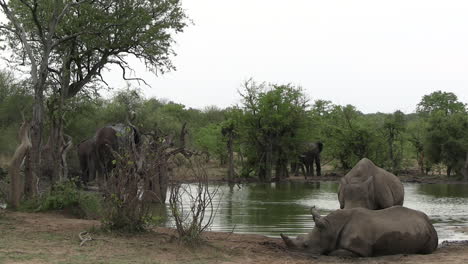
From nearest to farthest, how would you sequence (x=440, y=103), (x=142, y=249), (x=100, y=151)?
(x=142, y=249) < (x=100, y=151) < (x=440, y=103)

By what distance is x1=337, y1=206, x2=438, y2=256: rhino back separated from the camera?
11039 mm

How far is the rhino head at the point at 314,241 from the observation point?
11354 mm

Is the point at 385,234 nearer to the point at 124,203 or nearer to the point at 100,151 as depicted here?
the point at 124,203

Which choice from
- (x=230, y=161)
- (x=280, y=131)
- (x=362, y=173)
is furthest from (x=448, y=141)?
(x=362, y=173)

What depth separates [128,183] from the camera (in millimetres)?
11992

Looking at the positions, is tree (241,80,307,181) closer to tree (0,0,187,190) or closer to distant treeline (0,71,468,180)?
distant treeline (0,71,468,180)

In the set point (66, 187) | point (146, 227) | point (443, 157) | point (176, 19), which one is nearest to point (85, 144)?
point (176, 19)

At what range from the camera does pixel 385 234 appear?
1106 cm

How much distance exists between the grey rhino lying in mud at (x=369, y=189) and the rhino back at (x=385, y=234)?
261 centimetres

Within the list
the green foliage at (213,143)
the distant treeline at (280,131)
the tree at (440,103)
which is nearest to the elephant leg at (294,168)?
the distant treeline at (280,131)

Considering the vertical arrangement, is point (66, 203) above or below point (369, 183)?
below

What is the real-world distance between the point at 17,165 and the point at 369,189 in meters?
Answer: 8.69

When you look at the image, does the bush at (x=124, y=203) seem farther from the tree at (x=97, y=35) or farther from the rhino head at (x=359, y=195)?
the tree at (x=97, y=35)

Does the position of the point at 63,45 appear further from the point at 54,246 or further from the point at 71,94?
the point at 54,246
